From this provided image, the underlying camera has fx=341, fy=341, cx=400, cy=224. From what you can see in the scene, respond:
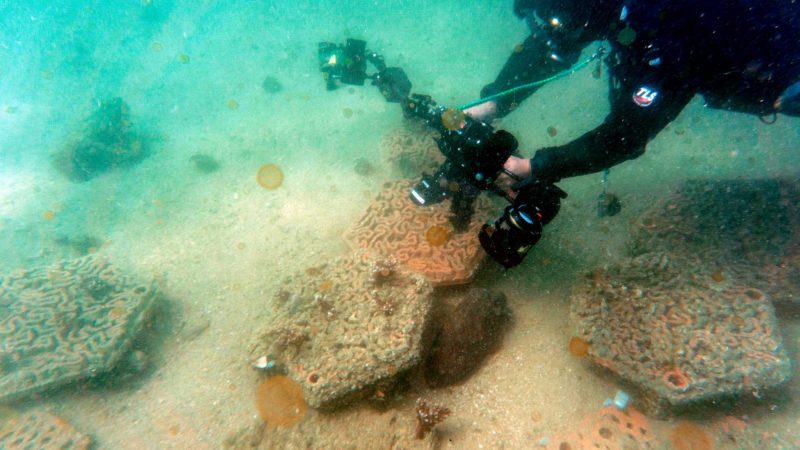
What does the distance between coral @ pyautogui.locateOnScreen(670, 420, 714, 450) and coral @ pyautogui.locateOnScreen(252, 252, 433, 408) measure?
2755mm

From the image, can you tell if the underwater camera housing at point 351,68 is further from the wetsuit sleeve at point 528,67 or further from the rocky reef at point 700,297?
the rocky reef at point 700,297

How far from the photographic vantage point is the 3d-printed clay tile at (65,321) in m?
5.08

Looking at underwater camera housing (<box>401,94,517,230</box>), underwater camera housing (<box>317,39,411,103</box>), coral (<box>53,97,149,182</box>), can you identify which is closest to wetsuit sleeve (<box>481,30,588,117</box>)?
underwater camera housing (<box>317,39,411,103</box>)

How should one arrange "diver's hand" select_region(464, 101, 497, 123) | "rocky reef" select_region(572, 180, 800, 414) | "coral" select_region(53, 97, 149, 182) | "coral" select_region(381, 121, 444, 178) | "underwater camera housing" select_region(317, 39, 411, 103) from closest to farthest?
"rocky reef" select_region(572, 180, 800, 414) < "underwater camera housing" select_region(317, 39, 411, 103) < "diver's hand" select_region(464, 101, 497, 123) < "coral" select_region(381, 121, 444, 178) < "coral" select_region(53, 97, 149, 182)

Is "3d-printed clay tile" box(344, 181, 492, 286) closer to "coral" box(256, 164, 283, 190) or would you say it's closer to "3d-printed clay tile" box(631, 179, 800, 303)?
"3d-printed clay tile" box(631, 179, 800, 303)

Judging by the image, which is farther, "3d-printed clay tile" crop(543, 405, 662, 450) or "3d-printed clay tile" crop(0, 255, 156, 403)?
"3d-printed clay tile" crop(0, 255, 156, 403)

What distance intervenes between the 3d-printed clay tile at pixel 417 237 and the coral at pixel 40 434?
444cm

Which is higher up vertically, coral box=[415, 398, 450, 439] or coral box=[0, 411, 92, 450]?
coral box=[415, 398, 450, 439]

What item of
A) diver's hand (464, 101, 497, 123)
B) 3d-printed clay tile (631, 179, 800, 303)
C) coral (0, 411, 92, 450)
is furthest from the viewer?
diver's hand (464, 101, 497, 123)

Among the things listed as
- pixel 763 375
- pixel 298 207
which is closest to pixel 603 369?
pixel 763 375

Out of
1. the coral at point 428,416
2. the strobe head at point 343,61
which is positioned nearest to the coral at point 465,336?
the coral at point 428,416

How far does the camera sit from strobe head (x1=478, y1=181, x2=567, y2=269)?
126 inches

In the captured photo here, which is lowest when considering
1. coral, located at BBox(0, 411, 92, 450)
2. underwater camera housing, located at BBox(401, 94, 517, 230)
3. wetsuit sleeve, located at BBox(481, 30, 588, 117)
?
coral, located at BBox(0, 411, 92, 450)

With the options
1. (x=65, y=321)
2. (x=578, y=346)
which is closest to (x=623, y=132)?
(x=578, y=346)
